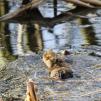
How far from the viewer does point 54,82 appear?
248 inches

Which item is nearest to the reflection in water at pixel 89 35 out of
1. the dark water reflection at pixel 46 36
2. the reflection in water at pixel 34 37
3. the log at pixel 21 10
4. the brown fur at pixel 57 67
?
the dark water reflection at pixel 46 36

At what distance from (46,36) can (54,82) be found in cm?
437

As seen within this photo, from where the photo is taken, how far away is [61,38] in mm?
10258

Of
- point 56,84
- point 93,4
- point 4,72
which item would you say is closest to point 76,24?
point 93,4

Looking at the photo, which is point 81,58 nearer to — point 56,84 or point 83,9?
point 56,84

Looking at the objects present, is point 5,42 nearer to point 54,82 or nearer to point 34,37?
point 34,37

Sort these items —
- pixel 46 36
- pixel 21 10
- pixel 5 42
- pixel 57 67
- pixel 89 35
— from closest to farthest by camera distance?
pixel 57 67 < pixel 5 42 < pixel 89 35 < pixel 46 36 < pixel 21 10

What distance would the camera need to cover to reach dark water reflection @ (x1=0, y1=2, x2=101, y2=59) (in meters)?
9.52

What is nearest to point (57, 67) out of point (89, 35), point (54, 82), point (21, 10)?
point (54, 82)

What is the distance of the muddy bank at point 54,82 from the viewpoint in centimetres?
581

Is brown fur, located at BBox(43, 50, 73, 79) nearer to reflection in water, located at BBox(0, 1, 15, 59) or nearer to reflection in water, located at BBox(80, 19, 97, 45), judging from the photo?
reflection in water, located at BBox(0, 1, 15, 59)

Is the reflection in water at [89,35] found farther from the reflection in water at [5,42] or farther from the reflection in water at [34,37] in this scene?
the reflection in water at [5,42]

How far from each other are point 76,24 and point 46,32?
1.07 m

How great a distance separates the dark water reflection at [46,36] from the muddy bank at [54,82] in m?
1.42
